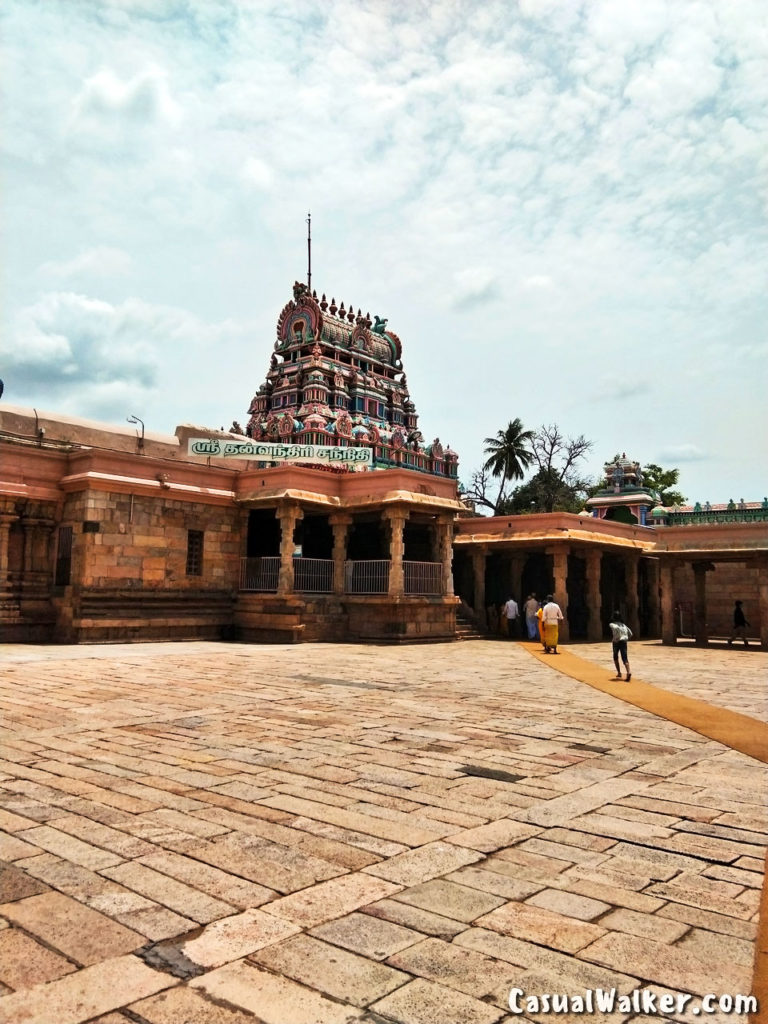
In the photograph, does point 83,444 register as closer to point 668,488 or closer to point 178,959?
point 178,959

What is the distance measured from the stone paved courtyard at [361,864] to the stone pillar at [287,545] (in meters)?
11.4

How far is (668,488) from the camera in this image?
5350cm

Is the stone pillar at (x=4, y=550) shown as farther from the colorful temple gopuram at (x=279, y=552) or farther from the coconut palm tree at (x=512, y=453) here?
the coconut palm tree at (x=512, y=453)

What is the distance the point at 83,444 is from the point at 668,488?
1671 inches

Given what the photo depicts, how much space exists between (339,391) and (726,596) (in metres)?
29.7

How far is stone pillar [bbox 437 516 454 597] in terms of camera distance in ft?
72.3

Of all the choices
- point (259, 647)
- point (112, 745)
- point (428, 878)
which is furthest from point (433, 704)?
point (259, 647)

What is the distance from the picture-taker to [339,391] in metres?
50.5

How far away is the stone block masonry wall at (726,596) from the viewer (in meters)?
26.7

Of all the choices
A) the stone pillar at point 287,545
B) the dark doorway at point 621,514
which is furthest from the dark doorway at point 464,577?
the dark doorway at point 621,514

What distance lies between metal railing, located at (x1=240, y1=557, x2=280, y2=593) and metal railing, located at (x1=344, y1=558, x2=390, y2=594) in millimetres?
1998

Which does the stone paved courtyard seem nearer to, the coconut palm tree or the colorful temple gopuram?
the colorful temple gopuram

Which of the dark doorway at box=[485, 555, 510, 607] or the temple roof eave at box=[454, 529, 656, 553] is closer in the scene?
the temple roof eave at box=[454, 529, 656, 553]

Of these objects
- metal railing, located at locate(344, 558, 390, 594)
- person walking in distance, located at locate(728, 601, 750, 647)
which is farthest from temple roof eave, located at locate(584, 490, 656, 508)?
metal railing, located at locate(344, 558, 390, 594)
